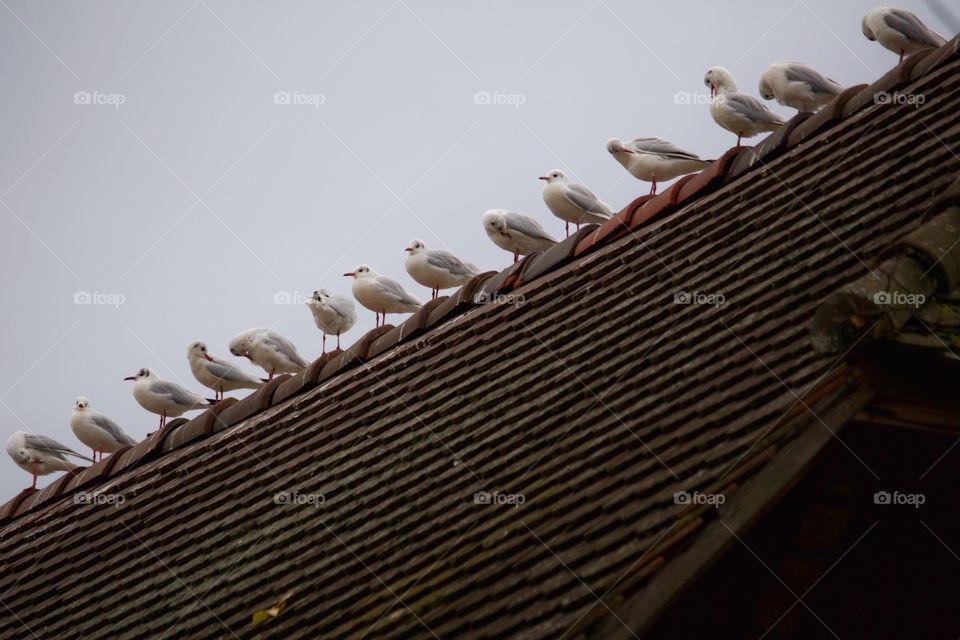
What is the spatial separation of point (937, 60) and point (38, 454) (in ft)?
35.4

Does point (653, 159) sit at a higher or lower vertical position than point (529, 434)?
higher

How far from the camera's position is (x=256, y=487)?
Answer: 7.53 meters

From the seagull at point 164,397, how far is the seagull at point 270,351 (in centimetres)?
71

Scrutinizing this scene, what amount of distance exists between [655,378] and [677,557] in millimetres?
1746

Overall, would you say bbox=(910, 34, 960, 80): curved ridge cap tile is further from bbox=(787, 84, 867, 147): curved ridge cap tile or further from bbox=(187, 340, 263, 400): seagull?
bbox=(187, 340, 263, 400): seagull

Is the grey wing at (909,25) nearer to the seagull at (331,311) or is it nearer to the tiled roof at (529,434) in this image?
the tiled roof at (529,434)

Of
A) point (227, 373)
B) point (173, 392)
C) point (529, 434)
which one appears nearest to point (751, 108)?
point (227, 373)

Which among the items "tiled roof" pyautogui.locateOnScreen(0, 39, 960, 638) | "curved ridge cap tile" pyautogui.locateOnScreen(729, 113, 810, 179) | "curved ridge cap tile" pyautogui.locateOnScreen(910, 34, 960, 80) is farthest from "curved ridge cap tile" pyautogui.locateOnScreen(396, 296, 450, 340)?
"curved ridge cap tile" pyautogui.locateOnScreen(910, 34, 960, 80)

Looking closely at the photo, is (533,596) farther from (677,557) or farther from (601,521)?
(677,557)

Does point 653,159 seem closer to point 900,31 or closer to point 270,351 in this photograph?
point 900,31

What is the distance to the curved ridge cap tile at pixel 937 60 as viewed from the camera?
7.57m

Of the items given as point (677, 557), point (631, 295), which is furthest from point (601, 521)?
point (631, 295)

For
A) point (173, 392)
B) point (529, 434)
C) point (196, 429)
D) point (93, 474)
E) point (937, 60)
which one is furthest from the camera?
point (173, 392)

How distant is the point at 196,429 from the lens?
9.14 meters
